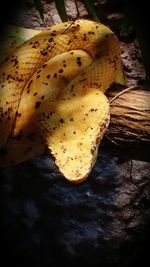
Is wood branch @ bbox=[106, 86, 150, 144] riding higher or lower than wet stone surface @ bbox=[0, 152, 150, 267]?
higher

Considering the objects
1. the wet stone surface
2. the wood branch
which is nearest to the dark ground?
the wet stone surface

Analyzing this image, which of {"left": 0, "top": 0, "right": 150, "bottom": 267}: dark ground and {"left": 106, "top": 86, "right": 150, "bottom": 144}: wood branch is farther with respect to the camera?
{"left": 0, "top": 0, "right": 150, "bottom": 267}: dark ground

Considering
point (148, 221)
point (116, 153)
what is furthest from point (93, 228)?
point (116, 153)

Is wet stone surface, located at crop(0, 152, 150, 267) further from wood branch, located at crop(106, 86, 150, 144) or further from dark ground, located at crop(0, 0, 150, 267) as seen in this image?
wood branch, located at crop(106, 86, 150, 144)

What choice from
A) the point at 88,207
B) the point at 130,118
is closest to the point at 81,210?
the point at 88,207

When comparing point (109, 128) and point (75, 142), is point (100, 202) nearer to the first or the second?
point (109, 128)

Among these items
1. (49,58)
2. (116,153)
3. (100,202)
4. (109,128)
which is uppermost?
(49,58)

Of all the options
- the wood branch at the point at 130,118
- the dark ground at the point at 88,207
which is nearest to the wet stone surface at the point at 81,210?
the dark ground at the point at 88,207

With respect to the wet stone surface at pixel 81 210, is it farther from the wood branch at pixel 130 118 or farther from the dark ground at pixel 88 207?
the wood branch at pixel 130 118

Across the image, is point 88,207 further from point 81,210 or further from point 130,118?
point 130,118
